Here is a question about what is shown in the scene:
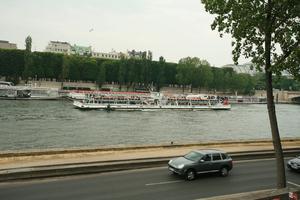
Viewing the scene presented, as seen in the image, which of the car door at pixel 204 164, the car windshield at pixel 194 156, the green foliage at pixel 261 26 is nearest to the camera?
the green foliage at pixel 261 26

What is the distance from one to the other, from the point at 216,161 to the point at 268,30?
914 centimetres

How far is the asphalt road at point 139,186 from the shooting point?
17484 millimetres

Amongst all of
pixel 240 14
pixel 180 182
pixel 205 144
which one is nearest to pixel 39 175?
pixel 180 182

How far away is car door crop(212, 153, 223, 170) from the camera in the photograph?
72.9 feet

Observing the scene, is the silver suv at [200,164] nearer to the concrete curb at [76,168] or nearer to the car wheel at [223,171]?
the car wheel at [223,171]

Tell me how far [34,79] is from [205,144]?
121 metres

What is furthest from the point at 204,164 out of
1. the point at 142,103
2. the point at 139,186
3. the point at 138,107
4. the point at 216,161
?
the point at 142,103

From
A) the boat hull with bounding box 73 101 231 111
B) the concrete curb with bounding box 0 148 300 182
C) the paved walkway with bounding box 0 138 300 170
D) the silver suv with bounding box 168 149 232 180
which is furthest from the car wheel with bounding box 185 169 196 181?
the boat hull with bounding box 73 101 231 111

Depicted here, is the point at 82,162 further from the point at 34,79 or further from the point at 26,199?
the point at 34,79

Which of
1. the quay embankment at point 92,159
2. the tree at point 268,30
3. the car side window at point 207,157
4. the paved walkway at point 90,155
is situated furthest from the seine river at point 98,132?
the tree at point 268,30

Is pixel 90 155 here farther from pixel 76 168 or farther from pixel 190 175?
pixel 190 175

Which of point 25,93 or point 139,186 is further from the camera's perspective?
point 25,93

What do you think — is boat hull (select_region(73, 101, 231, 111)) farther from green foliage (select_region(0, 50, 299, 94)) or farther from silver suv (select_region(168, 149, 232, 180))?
silver suv (select_region(168, 149, 232, 180))

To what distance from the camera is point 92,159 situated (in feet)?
79.3
